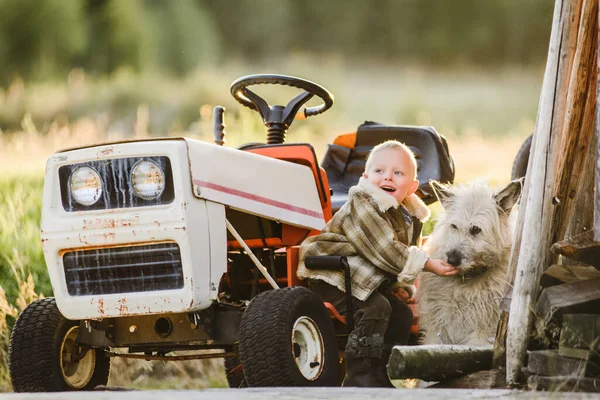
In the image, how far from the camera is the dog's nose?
4.93 m

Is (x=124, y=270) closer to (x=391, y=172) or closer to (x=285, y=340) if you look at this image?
(x=285, y=340)

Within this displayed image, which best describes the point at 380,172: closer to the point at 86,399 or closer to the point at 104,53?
the point at 86,399

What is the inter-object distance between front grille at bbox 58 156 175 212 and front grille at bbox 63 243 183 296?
170 mm

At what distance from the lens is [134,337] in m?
4.48

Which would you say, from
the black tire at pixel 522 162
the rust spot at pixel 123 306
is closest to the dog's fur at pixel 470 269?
the rust spot at pixel 123 306

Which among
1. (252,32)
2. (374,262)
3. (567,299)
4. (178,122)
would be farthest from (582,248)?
(252,32)

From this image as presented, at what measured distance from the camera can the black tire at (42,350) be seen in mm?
4535

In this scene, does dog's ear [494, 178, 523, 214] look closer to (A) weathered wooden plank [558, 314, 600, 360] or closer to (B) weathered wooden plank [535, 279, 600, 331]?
(B) weathered wooden plank [535, 279, 600, 331]

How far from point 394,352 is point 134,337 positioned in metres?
1.06

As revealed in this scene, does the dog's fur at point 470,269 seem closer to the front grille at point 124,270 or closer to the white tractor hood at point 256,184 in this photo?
the white tractor hood at point 256,184

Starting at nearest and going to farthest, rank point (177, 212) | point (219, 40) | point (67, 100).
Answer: point (177, 212) → point (67, 100) → point (219, 40)

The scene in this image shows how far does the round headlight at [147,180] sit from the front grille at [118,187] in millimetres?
13

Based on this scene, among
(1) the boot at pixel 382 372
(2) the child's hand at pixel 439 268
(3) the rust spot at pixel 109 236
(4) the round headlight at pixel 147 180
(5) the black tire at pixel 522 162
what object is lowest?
(1) the boot at pixel 382 372

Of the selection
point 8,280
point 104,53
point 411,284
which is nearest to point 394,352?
point 411,284
